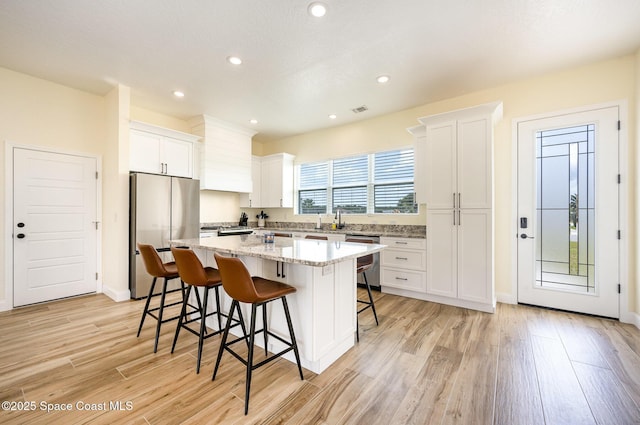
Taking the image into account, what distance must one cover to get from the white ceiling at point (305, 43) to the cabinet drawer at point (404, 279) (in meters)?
2.53

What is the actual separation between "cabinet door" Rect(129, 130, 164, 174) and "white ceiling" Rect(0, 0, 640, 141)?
1.92 ft

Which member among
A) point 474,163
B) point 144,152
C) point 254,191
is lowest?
point 254,191

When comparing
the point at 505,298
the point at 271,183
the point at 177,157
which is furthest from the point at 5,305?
the point at 505,298

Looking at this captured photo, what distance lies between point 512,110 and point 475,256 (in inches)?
77.2

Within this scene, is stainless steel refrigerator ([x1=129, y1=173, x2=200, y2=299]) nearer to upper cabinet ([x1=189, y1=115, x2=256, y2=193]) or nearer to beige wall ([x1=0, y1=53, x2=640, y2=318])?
beige wall ([x1=0, y1=53, x2=640, y2=318])

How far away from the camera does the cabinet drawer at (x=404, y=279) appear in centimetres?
377

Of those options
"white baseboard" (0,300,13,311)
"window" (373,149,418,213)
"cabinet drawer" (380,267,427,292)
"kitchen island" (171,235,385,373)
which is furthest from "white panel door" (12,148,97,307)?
"window" (373,149,418,213)

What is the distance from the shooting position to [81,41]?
2.69m

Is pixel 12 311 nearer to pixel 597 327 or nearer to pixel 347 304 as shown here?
pixel 347 304

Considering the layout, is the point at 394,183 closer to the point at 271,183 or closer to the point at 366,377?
the point at 271,183

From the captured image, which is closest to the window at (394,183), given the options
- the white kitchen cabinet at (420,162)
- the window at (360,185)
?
the window at (360,185)

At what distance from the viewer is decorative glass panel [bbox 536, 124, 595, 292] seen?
10.3 ft

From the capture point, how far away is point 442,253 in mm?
3615

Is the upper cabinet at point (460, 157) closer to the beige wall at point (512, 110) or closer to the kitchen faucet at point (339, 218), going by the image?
the beige wall at point (512, 110)
